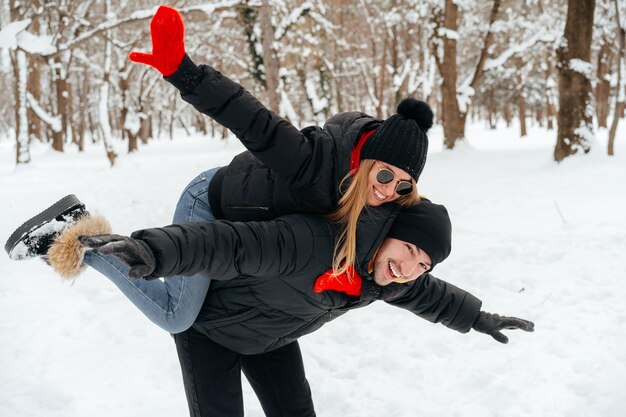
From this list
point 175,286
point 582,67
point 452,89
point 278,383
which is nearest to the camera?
point 175,286

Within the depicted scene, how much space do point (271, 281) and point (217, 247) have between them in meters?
0.46

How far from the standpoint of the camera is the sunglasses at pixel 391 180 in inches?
83.0

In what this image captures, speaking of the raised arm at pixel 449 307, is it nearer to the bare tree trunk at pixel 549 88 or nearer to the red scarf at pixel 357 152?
the red scarf at pixel 357 152

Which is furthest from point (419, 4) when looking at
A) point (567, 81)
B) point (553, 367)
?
point (553, 367)

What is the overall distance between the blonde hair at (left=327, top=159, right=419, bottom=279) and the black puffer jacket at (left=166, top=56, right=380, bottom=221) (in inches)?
2.1

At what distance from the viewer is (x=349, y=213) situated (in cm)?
206

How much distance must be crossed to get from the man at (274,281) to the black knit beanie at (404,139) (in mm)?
210

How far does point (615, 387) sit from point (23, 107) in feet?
50.2

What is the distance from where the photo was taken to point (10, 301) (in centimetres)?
471

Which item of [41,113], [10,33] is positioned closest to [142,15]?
[10,33]

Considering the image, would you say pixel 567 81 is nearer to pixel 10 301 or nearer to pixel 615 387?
pixel 615 387

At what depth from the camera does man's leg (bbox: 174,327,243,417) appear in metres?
2.32

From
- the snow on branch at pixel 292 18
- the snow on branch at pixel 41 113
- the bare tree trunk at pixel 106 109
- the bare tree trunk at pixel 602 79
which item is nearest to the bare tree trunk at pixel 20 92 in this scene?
the bare tree trunk at pixel 106 109

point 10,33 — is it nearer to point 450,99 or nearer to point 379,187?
point 379,187
